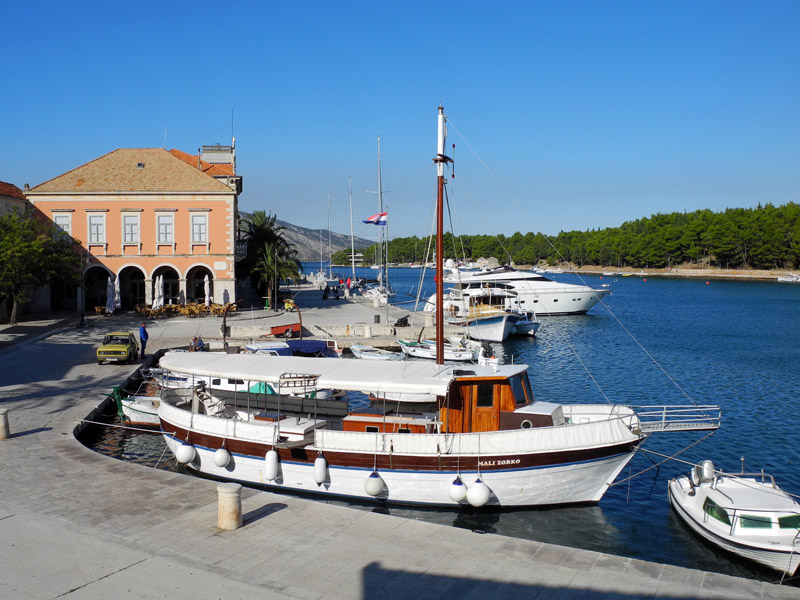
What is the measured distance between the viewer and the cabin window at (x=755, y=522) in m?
13.7

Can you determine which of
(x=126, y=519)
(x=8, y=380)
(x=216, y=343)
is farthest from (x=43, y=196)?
(x=126, y=519)

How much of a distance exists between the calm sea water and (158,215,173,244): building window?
24.3 metres

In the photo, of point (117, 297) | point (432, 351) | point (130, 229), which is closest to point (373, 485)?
point (432, 351)

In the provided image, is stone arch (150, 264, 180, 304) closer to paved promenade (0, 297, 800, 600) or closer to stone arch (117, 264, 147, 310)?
stone arch (117, 264, 147, 310)

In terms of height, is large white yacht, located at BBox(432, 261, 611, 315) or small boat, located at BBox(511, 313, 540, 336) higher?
large white yacht, located at BBox(432, 261, 611, 315)

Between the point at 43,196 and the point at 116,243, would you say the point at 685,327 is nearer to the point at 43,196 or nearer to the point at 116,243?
the point at 116,243

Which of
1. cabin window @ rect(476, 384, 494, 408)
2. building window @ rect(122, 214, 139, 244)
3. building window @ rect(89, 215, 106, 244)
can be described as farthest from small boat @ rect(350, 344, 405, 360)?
building window @ rect(89, 215, 106, 244)

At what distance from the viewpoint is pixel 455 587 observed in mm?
10055

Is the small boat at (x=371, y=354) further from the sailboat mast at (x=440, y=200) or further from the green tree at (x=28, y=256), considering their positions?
the green tree at (x=28, y=256)

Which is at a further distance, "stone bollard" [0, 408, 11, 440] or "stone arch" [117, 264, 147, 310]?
"stone arch" [117, 264, 147, 310]

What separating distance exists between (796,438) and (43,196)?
1781 inches

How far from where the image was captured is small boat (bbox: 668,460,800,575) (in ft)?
43.8

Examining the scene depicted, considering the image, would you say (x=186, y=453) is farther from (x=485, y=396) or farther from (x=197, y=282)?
A: (x=197, y=282)

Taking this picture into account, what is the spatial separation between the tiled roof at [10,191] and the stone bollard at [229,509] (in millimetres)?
42042
